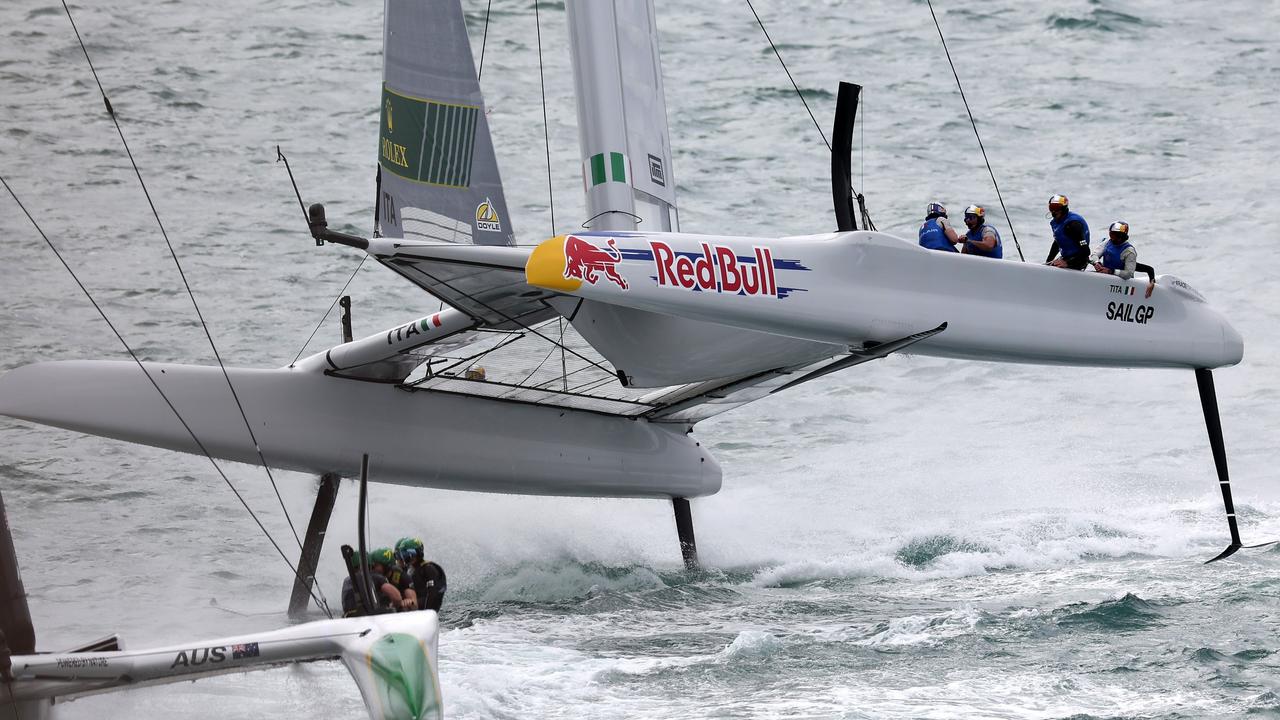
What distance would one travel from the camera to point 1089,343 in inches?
269

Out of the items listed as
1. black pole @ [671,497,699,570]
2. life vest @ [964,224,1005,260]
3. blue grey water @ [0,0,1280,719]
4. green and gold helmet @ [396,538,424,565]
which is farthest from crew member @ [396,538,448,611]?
life vest @ [964,224,1005,260]

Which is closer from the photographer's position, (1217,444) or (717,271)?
(717,271)

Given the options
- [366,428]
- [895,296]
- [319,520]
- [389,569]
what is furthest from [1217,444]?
[319,520]

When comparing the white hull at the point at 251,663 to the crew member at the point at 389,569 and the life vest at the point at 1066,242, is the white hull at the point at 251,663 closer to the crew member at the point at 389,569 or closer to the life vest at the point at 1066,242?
the crew member at the point at 389,569

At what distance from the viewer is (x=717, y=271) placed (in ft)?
19.0

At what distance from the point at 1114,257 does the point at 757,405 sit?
170 inches

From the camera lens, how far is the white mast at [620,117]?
271 inches

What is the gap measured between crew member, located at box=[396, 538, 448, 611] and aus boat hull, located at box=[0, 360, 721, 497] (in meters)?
0.92

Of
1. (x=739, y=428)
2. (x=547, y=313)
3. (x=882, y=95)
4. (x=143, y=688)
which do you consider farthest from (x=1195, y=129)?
(x=143, y=688)

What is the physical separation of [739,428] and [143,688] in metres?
6.76

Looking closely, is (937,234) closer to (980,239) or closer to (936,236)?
(936,236)

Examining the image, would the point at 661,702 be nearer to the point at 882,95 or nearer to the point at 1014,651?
the point at 1014,651

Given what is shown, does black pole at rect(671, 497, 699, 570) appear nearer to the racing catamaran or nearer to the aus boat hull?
the aus boat hull

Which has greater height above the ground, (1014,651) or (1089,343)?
(1089,343)
